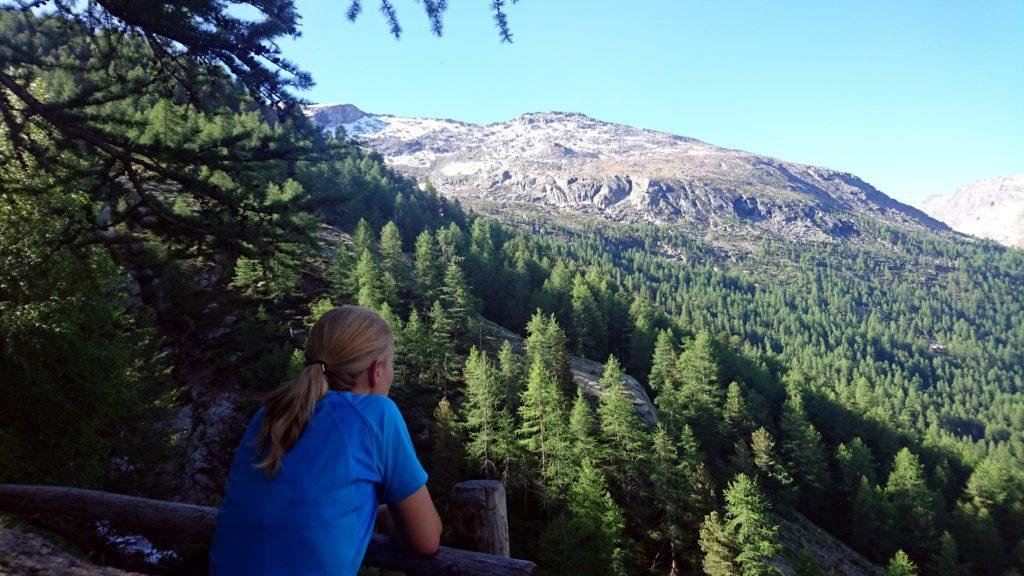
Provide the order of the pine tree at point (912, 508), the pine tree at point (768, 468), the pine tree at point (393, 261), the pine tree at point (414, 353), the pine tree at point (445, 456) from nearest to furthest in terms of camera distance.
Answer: the pine tree at point (445, 456)
the pine tree at point (414, 353)
the pine tree at point (768, 468)
the pine tree at point (912, 508)
the pine tree at point (393, 261)

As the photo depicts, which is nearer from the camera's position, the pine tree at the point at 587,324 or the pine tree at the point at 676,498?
the pine tree at the point at 676,498

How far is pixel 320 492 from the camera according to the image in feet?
7.34

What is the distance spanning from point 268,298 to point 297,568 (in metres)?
39.3

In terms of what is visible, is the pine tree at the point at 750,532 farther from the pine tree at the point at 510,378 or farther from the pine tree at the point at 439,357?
the pine tree at the point at 439,357

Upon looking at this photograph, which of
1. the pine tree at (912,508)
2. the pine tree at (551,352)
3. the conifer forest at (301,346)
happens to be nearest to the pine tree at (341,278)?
the conifer forest at (301,346)

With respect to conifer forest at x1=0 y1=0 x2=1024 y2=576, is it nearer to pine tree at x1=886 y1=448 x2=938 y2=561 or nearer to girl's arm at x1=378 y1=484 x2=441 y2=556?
pine tree at x1=886 y1=448 x2=938 y2=561

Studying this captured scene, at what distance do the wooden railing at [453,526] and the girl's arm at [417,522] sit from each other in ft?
0.85

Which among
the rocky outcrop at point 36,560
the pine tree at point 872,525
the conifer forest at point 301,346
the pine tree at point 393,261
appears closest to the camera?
the conifer forest at point 301,346

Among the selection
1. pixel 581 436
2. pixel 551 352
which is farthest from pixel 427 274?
pixel 581 436

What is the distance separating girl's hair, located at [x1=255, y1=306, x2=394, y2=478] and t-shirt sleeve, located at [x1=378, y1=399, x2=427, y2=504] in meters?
0.33

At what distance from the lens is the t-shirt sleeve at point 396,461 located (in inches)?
95.5

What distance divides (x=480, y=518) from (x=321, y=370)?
1852mm

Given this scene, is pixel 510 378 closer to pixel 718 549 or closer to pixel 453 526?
pixel 718 549

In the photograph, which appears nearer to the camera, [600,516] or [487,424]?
[600,516]
